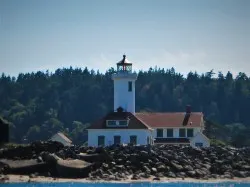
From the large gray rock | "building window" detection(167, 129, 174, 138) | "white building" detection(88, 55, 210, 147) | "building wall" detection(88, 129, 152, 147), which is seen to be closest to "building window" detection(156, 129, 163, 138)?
"white building" detection(88, 55, 210, 147)

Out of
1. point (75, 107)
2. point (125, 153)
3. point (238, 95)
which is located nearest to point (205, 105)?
point (238, 95)

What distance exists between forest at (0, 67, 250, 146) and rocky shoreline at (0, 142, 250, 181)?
64805mm

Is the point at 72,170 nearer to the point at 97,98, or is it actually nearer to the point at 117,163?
the point at 117,163

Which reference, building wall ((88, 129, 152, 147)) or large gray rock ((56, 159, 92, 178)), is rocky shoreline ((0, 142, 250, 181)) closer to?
large gray rock ((56, 159, 92, 178))

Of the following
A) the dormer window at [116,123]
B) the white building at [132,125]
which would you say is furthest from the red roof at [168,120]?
the dormer window at [116,123]

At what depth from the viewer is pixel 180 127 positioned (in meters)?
77.7

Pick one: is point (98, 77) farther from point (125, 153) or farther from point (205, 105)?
point (125, 153)

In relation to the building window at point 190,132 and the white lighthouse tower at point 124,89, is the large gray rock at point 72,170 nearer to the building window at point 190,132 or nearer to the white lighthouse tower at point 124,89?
the white lighthouse tower at point 124,89

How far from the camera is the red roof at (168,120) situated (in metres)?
77.9

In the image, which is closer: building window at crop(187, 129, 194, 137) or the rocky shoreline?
the rocky shoreline

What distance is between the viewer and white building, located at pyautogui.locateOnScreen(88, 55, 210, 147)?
71938mm

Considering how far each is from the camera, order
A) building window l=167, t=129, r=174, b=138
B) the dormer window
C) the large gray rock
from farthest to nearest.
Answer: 1. building window l=167, t=129, r=174, b=138
2. the dormer window
3. the large gray rock

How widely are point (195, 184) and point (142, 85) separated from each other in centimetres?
10075

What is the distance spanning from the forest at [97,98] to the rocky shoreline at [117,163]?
213ft
